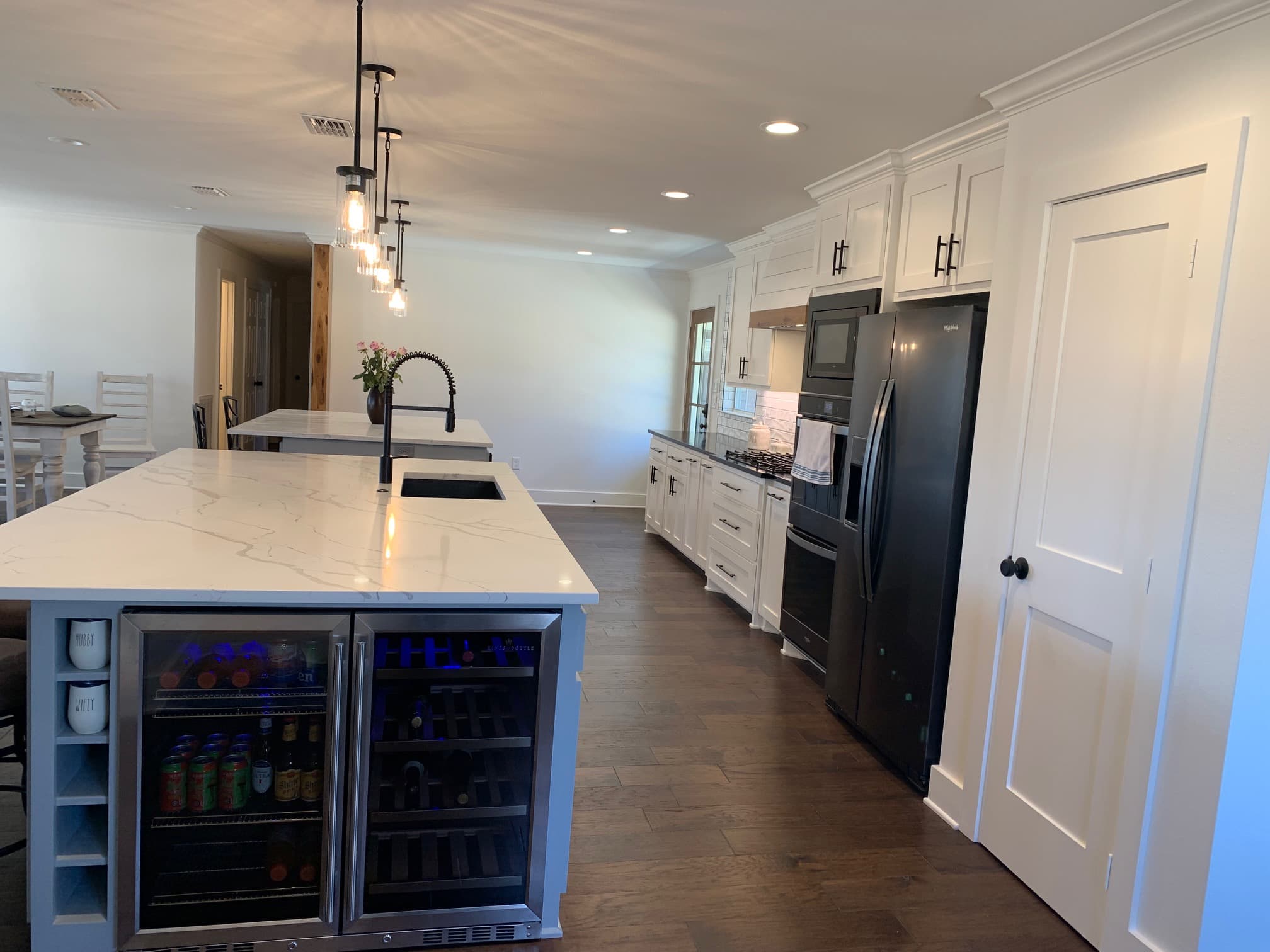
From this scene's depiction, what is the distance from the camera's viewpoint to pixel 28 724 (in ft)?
5.60

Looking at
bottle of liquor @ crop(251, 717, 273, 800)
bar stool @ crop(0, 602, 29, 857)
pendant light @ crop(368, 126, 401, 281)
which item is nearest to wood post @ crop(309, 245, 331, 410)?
pendant light @ crop(368, 126, 401, 281)

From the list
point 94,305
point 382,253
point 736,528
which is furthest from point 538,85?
point 94,305

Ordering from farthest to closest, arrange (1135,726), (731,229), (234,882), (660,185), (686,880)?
(731,229)
(660,185)
(686,880)
(1135,726)
(234,882)

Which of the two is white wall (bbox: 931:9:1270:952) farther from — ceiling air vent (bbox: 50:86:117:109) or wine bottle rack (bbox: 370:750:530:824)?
ceiling air vent (bbox: 50:86:117:109)

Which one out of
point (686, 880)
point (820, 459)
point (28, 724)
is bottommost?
point (686, 880)

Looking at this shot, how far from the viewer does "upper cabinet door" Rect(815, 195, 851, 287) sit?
13.3 feet

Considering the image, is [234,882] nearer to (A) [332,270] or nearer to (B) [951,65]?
(B) [951,65]

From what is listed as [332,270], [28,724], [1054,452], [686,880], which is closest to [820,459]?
[1054,452]

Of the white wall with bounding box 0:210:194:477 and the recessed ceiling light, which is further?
the white wall with bounding box 0:210:194:477

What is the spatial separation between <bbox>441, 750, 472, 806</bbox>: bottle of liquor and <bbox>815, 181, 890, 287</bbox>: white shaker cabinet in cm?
271

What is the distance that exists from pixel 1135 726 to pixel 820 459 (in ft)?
6.30

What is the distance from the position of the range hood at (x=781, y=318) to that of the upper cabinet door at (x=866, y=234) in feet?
2.53

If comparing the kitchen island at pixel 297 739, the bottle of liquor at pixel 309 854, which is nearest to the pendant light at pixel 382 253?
the kitchen island at pixel 297 739

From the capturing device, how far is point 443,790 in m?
1.98
